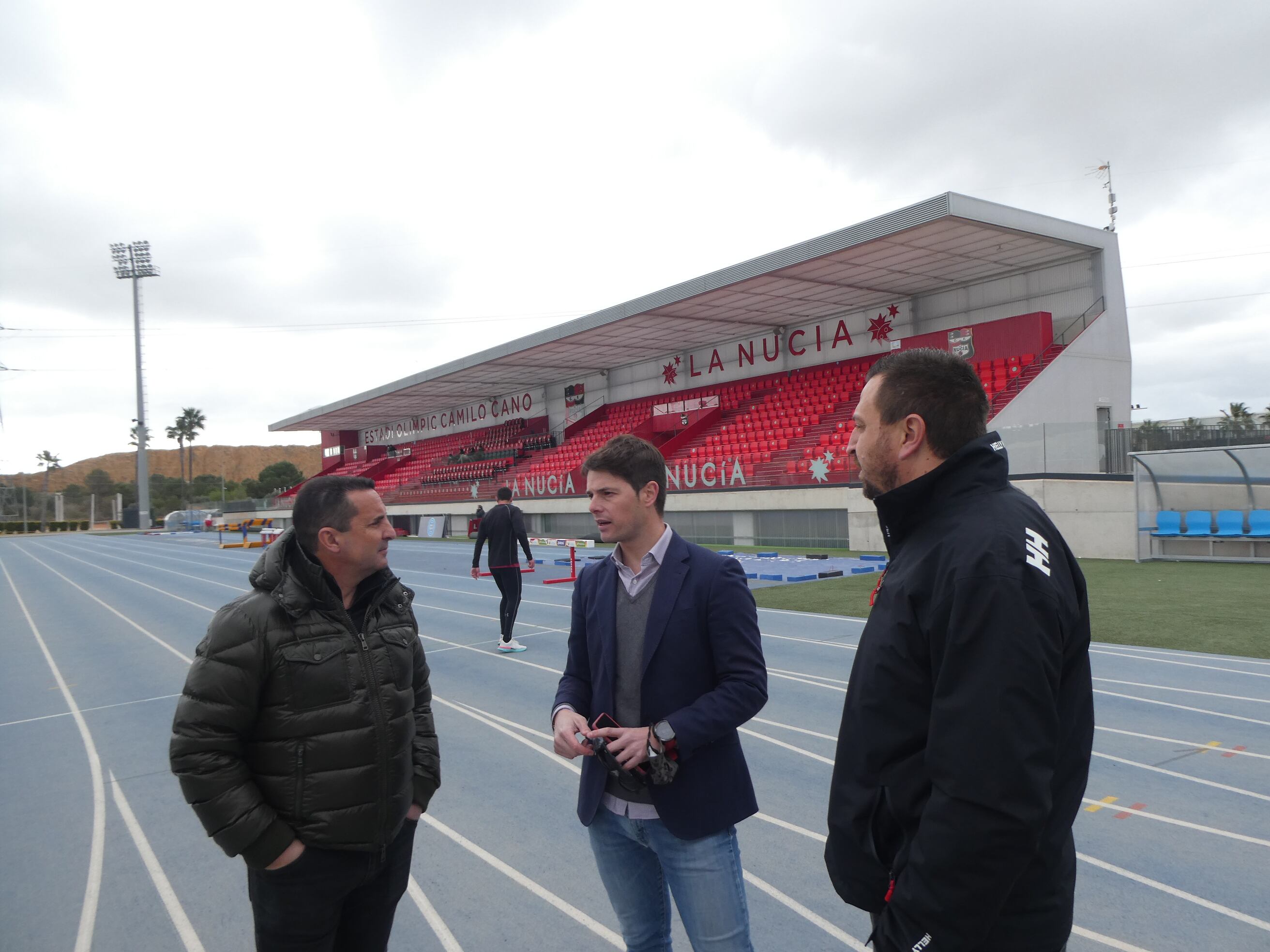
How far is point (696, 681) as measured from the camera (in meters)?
2.61

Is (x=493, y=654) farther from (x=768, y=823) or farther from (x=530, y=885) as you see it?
(x=530, y=885)

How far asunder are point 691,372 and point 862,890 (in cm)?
3358

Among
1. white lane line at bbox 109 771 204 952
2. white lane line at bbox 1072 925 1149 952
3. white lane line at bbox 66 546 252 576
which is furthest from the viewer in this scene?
white lane line at bbox 66 546 252 576

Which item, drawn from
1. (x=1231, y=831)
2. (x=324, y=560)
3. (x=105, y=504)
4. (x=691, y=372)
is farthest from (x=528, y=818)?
(x=105, y=504)

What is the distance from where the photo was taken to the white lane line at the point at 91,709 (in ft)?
25.6

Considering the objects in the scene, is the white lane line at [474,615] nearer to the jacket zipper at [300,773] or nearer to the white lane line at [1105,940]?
the white lane line at [1105,940]

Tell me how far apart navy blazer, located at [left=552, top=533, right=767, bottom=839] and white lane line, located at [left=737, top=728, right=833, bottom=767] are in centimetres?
305

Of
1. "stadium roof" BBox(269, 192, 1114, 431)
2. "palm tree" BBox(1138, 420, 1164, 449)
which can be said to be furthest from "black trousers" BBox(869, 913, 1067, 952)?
"palm tree" BBox(1138, 420, 1164, 449)

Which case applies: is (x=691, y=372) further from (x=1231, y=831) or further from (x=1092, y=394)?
(x=1231, y=831)

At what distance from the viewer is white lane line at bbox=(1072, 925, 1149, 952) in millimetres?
3246

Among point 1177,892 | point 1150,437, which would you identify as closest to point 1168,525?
point 1150,437

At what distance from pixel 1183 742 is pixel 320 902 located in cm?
589

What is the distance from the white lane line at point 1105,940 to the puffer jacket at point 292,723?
9.25 ft

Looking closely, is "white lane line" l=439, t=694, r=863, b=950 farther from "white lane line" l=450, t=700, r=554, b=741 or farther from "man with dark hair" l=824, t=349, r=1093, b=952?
"man with dark hair" l=824, t=349, r=1093, b=952
